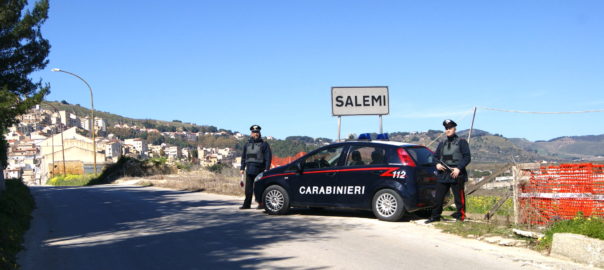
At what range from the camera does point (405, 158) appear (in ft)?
33.4

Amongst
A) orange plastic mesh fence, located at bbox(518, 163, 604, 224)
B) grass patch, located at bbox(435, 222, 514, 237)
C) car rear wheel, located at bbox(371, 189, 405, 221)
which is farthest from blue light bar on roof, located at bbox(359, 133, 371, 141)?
orange plastic mesh fence, located at bbox(518, 163, 604, 224)

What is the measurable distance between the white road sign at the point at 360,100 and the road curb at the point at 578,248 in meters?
8.15

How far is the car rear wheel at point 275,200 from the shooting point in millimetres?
11578

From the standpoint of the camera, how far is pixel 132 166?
42594 mm

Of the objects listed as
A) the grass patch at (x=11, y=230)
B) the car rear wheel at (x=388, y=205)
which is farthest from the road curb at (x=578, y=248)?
the grass patch at (x=11, y=230)

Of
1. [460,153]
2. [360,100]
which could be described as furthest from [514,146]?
[460,153]

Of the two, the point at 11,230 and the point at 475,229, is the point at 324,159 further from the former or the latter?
the point at 11,230

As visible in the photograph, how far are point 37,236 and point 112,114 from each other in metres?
155

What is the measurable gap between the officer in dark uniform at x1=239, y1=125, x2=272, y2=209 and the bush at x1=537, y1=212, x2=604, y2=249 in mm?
6631

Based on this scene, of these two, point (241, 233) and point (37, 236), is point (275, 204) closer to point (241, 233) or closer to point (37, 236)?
point (241, 233)

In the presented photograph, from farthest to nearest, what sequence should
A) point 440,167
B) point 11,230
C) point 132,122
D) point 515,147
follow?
point 132,122 < point 515,147 < point 440,167 < point 11,230

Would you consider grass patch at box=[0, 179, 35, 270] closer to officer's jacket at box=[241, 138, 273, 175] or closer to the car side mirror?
officer's jacket at box=[241, 138, 273, 175]

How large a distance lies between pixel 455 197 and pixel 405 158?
1.12 m

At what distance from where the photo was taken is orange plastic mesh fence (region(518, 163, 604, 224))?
8.05 meters
